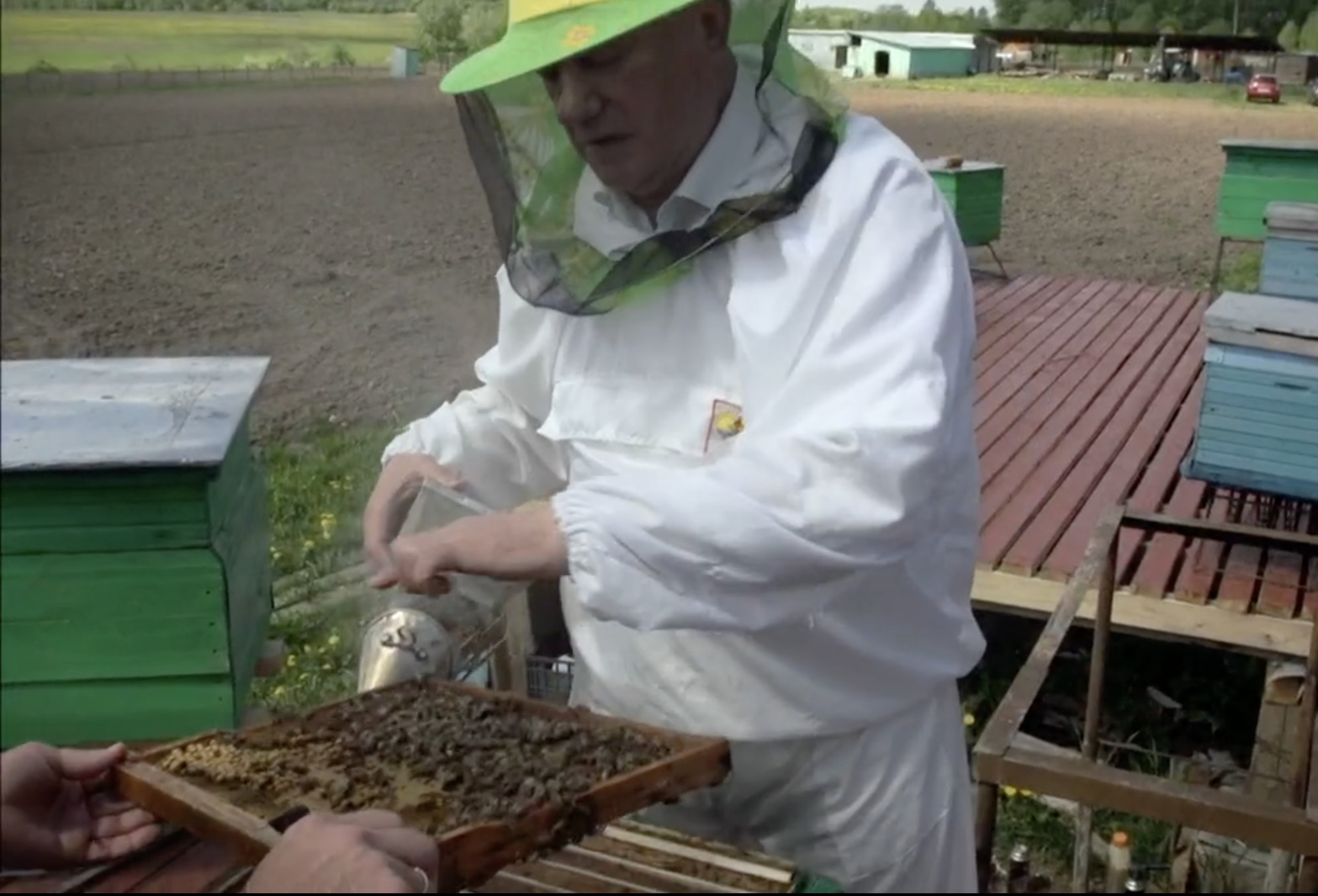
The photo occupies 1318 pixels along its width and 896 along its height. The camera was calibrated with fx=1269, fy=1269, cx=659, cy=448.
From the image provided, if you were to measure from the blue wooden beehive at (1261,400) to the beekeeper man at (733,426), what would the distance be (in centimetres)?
224

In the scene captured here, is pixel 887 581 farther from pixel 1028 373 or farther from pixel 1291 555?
pixel 1028 373

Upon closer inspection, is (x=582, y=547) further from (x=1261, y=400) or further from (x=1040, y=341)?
→ (x=1040, y=341)

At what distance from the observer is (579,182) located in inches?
54.5

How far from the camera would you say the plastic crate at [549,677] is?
2.01m

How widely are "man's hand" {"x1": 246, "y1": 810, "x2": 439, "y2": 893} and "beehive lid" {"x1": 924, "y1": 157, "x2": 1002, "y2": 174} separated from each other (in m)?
6.34

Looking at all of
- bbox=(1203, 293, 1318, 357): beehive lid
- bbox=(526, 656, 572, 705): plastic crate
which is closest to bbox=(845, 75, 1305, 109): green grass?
bbox=(1203, 293, 1318, 357): beehive lid

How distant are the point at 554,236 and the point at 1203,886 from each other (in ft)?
6.95

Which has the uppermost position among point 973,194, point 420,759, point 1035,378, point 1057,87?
point 1057,87

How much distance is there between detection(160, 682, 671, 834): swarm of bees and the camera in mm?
994

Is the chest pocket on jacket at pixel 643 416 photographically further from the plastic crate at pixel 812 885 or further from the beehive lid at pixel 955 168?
the beehive lid at pixel 955 168

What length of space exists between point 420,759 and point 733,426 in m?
0.41

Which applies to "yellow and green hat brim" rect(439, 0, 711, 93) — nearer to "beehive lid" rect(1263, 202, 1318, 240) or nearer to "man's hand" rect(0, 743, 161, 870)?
"man's hand" rect(0, 743, 161, 870)

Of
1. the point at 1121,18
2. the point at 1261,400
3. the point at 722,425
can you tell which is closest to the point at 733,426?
the point at 722,425

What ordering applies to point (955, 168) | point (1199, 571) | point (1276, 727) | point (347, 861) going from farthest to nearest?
point (955, 168), point (1199, 571), point (1276, 727), point (347, 861)
